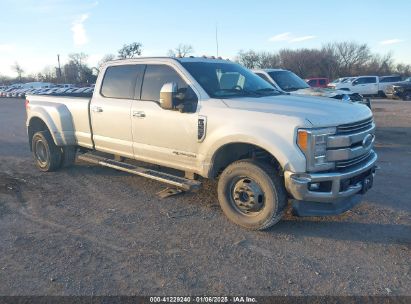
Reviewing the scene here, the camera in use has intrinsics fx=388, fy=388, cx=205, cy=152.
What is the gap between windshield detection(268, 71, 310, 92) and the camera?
417 inches

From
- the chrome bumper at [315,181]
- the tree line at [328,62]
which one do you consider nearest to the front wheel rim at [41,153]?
the chrome bumper at [315,181]

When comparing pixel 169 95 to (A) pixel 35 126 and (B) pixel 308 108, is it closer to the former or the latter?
(B) pixel 308 108

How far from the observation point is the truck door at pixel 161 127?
16.5 ft

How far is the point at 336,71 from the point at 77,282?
260 feet

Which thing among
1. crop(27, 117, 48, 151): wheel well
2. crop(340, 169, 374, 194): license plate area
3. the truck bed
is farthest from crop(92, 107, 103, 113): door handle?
→ crop(340, 169, 374, 194): license plate area

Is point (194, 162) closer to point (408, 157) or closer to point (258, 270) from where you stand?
point (258, 270)

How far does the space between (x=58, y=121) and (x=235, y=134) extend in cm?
382

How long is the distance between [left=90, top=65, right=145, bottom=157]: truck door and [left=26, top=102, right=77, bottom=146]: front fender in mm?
692

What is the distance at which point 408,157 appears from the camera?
8242 mm

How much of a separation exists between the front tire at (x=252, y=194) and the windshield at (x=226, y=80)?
→ 1.08 metres

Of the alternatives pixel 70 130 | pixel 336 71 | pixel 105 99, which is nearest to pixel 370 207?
pixel 105 99

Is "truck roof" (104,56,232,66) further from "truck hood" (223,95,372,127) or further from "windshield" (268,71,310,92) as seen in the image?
"windshield" (268,71,310,92)

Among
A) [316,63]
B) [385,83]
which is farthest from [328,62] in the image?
[385,83]

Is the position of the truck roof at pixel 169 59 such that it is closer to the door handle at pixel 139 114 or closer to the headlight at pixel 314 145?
the door handle at pixel 139 114
